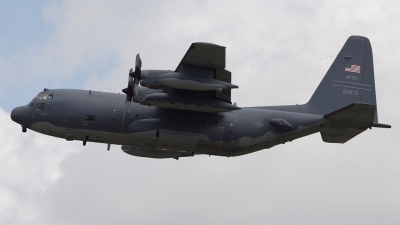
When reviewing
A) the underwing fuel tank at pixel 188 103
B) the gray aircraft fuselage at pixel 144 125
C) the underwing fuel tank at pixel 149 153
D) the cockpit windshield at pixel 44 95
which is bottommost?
the underwing fuel tank at pixel 149 153

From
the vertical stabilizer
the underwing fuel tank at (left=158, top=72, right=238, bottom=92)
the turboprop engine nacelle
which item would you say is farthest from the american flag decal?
the underwing fuel tank at (left=158, top=72, right=238, bottom=92)

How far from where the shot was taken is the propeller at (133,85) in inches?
874

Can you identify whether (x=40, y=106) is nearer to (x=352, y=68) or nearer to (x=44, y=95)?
(x=44, y=95)

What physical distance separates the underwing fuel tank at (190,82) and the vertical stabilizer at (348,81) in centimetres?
574

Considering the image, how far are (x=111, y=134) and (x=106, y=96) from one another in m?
1.54

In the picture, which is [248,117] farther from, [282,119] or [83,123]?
[83,123]

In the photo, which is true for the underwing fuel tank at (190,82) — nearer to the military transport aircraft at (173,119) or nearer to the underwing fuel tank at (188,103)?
the military transport aircraft at (173,119)

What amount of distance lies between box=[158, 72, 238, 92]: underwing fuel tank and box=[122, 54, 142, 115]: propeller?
106 cm

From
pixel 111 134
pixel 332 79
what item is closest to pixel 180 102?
pixel 111 134

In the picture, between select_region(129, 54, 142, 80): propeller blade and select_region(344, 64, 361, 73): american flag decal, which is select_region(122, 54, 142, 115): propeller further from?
select_region(344, 64, 361, 73): american flag decal

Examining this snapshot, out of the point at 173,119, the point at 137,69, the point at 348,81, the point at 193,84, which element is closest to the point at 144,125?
the point at 173,119

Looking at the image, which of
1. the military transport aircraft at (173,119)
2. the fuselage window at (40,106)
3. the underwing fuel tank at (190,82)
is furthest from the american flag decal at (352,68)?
the fuselage window at (40,106)

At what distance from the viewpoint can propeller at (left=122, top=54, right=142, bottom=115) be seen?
22.2 m

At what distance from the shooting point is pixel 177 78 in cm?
2138
